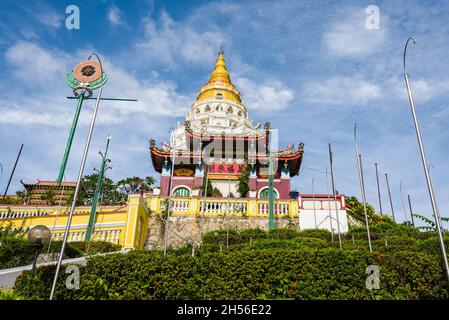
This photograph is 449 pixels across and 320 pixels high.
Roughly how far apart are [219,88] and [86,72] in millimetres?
18633

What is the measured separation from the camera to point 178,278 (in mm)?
8336

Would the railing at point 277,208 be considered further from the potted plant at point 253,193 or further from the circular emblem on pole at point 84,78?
the circular emblem on pole at point 84,78

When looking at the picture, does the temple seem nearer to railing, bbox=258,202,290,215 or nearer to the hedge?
railing, bbox=258,202,290,215

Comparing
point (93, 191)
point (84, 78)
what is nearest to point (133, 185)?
point (93, 191)

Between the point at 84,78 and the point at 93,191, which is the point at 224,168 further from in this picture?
the point at 84,78

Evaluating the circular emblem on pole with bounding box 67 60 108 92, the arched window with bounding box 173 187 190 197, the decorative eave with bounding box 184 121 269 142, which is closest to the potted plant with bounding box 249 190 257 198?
the decorative eave with bounding box 184 121 269 142

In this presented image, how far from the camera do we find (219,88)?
49.5 metres

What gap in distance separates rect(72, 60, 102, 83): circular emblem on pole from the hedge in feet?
136

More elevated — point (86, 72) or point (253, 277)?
point (86, 72)

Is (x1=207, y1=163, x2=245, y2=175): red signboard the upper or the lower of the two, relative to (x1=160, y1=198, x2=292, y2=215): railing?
upper

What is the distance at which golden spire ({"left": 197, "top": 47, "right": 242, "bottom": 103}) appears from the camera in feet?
160

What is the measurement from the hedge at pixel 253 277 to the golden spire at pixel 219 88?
40782 millimetres
